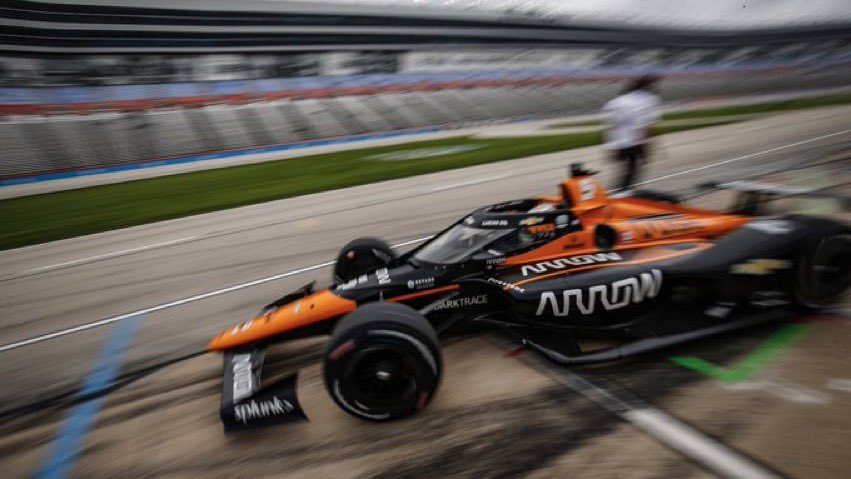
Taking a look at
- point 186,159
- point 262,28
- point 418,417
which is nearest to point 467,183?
point 418,417

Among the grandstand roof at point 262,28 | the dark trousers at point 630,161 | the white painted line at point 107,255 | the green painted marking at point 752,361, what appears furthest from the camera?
the grandstand roof at point 262,28

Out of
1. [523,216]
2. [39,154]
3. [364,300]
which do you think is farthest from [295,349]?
[39,154]

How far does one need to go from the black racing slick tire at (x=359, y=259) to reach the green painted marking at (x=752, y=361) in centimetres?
249

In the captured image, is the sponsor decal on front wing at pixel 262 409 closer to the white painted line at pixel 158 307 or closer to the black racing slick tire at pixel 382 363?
the black racing slick tire at pixel 382 363

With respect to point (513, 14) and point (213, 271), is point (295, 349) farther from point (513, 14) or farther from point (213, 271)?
point (513, 14)

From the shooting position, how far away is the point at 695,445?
244cm

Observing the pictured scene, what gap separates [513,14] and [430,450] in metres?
62.1

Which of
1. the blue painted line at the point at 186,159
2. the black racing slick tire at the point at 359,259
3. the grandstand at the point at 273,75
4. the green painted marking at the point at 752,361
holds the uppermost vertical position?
the grandstand at the point at 273,75

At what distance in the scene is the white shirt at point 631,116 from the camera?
259 inches

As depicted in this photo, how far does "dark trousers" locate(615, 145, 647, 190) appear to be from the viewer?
22.8 feet

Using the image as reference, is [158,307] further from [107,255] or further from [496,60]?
[496,60]

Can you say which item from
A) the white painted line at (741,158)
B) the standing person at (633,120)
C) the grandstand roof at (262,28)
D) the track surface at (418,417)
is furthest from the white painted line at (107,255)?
the grandstand roof at (262,28)

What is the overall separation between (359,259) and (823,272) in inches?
140

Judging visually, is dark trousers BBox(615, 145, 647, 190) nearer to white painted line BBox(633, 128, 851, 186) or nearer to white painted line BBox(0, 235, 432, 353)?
white painted line BBox(633, 128, 851, 186)
